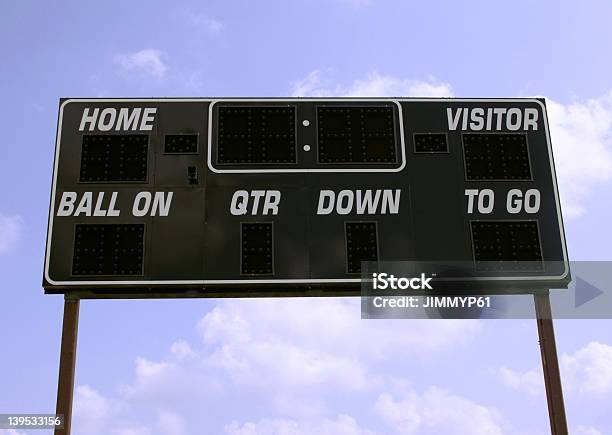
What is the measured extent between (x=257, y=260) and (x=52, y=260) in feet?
9.62

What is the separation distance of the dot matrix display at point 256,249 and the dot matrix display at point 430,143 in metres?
2.63

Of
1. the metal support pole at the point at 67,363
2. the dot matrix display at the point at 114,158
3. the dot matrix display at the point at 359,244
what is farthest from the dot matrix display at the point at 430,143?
the metal support pole at the point at 67,363

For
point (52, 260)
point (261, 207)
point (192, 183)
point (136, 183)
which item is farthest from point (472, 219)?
point (52, 260)

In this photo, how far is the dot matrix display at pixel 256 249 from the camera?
41.1 feet

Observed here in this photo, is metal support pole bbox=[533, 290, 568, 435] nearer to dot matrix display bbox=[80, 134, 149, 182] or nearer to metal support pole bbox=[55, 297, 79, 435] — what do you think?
dot matrix display bbox=[80, 134, 149, 182]

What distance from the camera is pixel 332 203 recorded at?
12891mm

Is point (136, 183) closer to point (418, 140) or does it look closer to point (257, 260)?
point (257, 260)

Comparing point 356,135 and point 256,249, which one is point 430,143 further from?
point 256,249

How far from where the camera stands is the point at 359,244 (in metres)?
12.7

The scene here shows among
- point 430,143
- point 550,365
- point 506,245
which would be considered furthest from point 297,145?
point 550,365

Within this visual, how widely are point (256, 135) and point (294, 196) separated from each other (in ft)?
3.75

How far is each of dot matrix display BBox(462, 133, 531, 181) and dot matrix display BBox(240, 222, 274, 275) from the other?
320 cm

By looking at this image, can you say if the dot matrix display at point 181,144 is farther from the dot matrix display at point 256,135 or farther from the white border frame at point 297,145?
the dot matrix display at point 256,135

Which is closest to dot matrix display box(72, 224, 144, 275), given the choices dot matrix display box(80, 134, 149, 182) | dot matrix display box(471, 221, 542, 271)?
dot matrix display box(80, 134, 149, 182)
